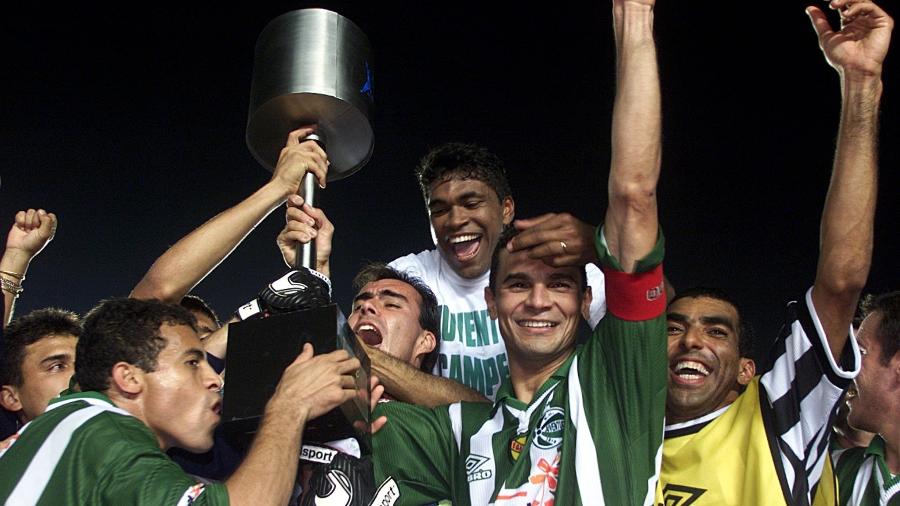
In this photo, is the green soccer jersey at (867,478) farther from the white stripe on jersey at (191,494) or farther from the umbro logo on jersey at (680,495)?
the white stripe on jersey at (191,494)

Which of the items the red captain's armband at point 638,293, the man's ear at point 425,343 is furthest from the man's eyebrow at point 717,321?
the man's ear at point 425,343

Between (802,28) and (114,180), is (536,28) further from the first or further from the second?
(114,180)

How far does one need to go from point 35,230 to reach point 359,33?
128 centimetres

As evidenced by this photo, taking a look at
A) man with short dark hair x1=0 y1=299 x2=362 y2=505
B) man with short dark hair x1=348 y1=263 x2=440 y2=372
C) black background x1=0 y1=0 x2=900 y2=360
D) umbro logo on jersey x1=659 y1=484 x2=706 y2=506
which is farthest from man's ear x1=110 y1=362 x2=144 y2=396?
black background x1=0 y1=0 x2=900 y2=360

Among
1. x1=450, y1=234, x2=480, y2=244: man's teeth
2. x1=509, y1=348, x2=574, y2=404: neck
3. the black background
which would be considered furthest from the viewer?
the black background

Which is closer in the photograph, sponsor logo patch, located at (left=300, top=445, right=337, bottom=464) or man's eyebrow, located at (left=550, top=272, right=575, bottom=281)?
sponsor logo patch, located at (left=300, top=445, right=337, bottom=464)

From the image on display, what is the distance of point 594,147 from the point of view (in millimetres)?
6945

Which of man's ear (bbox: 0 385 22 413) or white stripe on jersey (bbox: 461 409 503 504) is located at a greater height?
man's ear (bbox: 0 385 22 413)

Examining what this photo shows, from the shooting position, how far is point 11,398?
278cm

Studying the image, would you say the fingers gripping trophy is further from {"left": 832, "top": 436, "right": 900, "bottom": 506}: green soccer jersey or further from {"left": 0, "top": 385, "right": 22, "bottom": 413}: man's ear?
{"left": 832, "top": 436, "right": 900, "bottom": 506}: green soccer jersey

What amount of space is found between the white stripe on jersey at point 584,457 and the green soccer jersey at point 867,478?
66cm

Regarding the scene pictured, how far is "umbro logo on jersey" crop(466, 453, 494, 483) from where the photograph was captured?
2.10m

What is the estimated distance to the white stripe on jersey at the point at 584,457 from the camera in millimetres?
1887

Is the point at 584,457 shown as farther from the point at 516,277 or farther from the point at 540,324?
the point at 516,277
